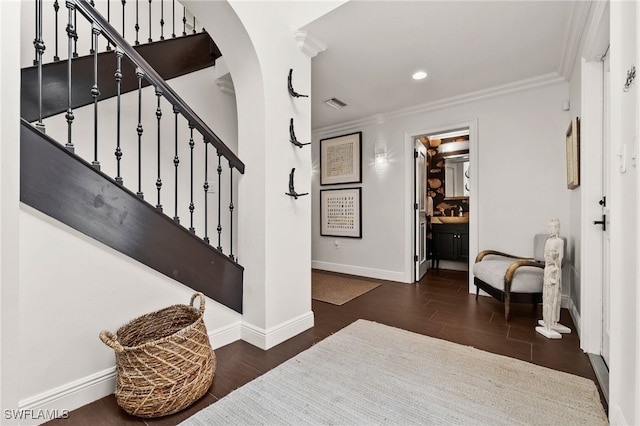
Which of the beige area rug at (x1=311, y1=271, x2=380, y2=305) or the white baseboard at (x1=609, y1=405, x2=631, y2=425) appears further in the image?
the beige area rug at (x1=311, y1=271, x2=380, y2=305)

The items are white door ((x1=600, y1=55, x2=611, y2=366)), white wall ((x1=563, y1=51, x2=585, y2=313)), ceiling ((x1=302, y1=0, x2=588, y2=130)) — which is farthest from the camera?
white wall ((x1=563, y1=51, x2=585, y2=313))

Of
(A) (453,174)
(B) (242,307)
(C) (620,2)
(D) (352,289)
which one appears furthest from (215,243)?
(A) (453,174)

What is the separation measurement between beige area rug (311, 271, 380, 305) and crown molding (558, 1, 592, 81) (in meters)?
3.00

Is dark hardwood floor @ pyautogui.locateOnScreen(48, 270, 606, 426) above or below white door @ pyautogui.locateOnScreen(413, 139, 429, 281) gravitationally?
below

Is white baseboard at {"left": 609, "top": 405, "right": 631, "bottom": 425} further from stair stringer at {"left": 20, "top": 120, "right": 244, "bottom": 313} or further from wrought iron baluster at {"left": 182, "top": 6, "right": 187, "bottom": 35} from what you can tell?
wrought iron baluster at {"left": 182, "top": 6, "right": 187, "bottom": 35}

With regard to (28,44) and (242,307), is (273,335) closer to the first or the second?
(242,307)

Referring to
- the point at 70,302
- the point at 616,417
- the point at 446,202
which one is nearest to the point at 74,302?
the point at 70,302

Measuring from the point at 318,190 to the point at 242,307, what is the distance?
9.84 ft

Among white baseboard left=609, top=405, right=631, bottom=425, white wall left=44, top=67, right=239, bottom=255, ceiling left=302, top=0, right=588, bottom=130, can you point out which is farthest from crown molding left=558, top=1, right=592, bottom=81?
white wall left=44, top=67, right=239, bottom=255

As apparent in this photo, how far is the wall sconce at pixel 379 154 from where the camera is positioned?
4180 millimetres

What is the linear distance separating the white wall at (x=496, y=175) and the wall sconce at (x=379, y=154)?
0.08m

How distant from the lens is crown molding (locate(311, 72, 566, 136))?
300cm

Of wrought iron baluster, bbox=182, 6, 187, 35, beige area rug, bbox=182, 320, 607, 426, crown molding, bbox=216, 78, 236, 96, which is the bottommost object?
beige area rug, bbox=182, 320, 607, 426

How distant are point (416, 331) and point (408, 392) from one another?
2.87 ft
